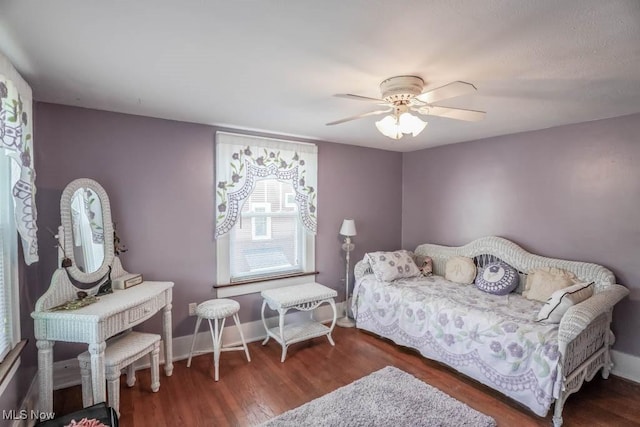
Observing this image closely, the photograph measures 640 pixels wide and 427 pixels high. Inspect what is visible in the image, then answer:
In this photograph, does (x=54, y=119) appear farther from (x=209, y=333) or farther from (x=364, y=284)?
(x=364, y=284)

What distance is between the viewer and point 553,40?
146 centimetres

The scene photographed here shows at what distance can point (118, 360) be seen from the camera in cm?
210

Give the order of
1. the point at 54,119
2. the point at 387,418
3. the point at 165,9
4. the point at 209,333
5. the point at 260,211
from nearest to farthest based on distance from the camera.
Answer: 1. the point at 165,9
2. the point at 387,418
3. the point at 54,119
4. the point at 209,333
5. the point at 260,211

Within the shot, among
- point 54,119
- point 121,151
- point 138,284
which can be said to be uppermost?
point 54,119

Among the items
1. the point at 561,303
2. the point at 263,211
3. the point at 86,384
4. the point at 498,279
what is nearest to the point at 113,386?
the point at 86,384

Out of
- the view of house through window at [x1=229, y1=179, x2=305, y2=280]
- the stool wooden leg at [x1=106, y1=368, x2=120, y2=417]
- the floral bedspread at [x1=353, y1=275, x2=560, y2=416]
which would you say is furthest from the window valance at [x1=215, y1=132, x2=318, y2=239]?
the stool wooden leg at [x1=106, y1=368, x2=120, y2=417]

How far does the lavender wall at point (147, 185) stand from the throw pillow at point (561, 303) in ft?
8.52

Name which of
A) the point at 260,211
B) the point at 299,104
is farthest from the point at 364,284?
the point at 299,104

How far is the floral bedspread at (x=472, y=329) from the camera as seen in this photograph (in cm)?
222

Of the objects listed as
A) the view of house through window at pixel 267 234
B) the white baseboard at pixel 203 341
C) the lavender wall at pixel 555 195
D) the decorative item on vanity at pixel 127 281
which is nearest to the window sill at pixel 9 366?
the decorative item on vanity at pixel 127 281

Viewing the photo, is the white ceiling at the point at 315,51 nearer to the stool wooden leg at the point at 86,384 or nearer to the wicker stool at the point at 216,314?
the wicker stool at the point at 216,314

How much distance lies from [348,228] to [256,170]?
1.29 metres

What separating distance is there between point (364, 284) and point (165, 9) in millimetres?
3119

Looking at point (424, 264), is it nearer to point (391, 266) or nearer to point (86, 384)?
point (391, 266)
